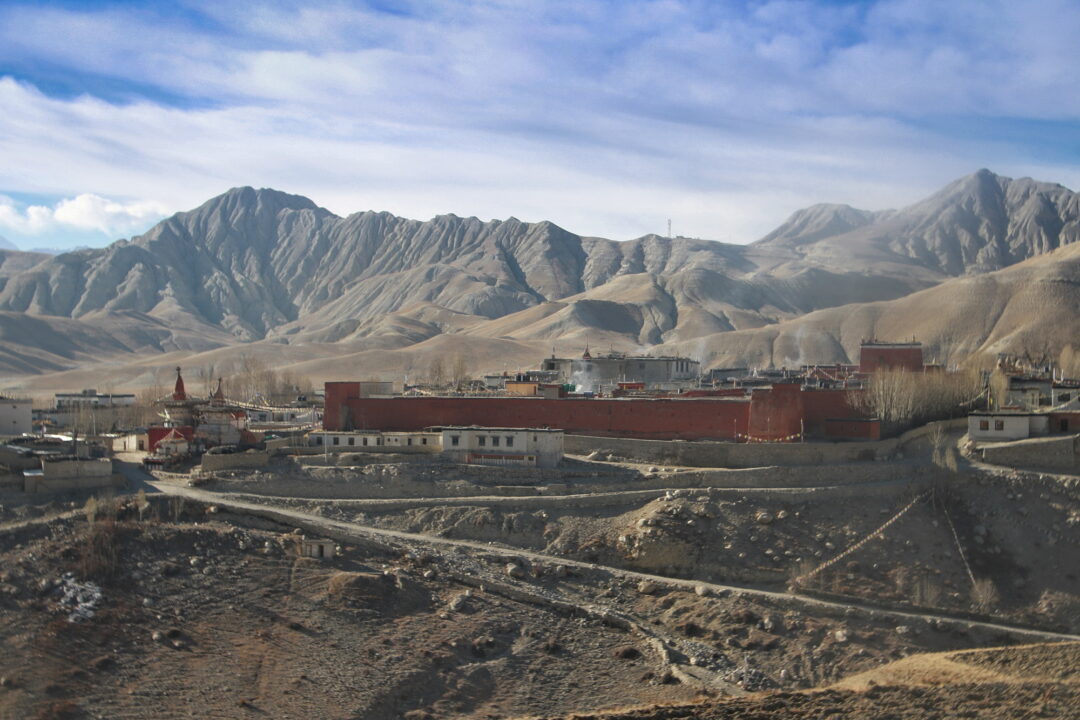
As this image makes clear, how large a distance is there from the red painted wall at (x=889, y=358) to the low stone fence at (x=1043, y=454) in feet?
71.9

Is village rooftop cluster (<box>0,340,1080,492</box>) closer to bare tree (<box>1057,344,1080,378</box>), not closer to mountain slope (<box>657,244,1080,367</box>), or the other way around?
bare tree (<box>1057,344,1080,378</box>)

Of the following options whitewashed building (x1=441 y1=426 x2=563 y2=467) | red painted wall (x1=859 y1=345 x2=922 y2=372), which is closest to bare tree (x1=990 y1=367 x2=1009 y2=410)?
red painted wall (x1=859 y1=345 x2=922 y2=372)

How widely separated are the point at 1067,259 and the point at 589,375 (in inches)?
3706

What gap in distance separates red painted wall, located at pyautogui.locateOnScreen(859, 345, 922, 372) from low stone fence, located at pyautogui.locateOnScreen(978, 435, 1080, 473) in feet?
71.9

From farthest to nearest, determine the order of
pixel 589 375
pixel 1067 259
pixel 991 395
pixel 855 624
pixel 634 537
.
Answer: pixel 1067 259 < pixel 589 375 < pixel 991 395 < pixel 634 537 < pixel 855 624

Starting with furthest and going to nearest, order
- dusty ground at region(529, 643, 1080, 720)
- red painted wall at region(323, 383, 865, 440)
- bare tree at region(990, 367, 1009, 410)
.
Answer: bare tree at region(990, 367, 1009, 410) → red painted wall at region(323, 383, 865, 440) → dusty ground at region(529, 643, 1080, 720)

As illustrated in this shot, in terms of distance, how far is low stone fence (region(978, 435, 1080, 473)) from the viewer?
40.1 m

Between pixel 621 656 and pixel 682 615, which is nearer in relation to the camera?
pixel 621 656

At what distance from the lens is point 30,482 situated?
1501 inches

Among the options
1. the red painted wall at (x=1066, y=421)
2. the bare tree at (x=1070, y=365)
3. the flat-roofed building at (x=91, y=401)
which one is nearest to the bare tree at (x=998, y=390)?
the red painted wall at (x=1066, y=421)

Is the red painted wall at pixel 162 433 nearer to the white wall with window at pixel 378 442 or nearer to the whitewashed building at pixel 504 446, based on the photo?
the white wall with window at pixel 378 442

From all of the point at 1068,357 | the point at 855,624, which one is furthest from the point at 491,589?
the point at 1068,357

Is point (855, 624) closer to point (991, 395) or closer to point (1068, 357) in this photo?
point (991, 395)

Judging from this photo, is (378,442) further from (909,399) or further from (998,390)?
(998,390)
